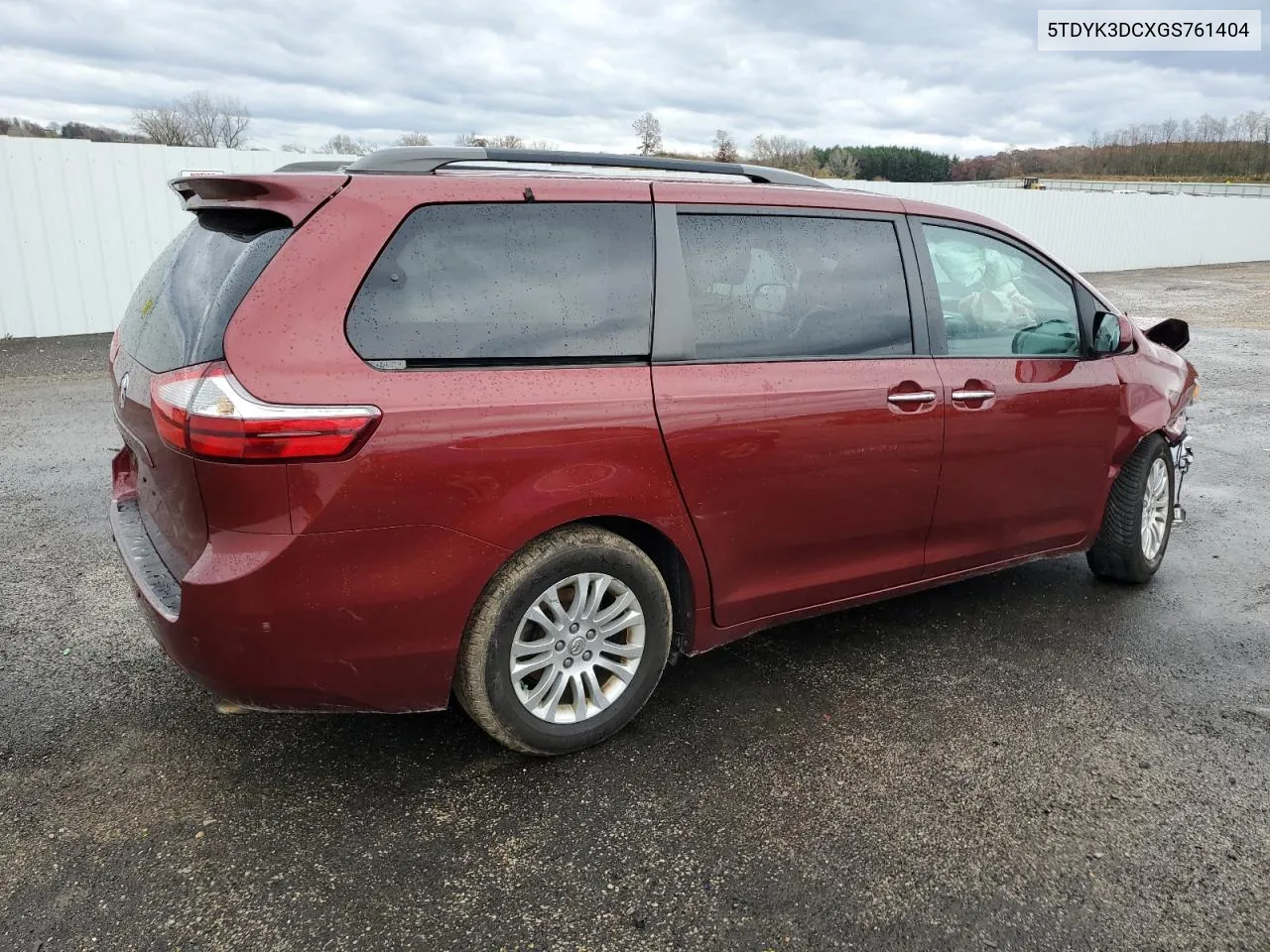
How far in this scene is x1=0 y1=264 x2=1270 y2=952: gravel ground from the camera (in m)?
2.27

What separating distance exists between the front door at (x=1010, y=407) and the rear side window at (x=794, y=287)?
0.23m

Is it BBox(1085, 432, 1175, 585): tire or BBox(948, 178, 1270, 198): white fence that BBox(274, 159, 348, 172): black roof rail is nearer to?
BBox(1085, 432, 1175, 585): tire

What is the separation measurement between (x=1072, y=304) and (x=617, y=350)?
7.70ft

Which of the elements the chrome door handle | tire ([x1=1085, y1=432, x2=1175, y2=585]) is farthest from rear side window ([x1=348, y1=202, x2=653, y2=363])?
tire ([x1=1085, y1=432, x2=1175, y2=585])

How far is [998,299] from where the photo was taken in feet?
12.6

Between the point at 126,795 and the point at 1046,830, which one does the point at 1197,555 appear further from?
the point at 126,795

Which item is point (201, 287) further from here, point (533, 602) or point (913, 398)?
point (913, 398)

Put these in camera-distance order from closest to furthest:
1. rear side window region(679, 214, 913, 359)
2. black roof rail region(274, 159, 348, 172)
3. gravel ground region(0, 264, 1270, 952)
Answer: gravel ground region(0, 264, 1270, 952)
black roof rail region(274, 159, 348, 172)
rear side window region(679, 214, 913, 359)

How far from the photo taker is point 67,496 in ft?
17.7

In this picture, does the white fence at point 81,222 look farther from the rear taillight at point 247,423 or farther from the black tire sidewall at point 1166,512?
the rear taillight at point 247,423

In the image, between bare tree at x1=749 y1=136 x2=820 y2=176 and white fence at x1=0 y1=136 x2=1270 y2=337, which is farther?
bare tree at x1=749 y1=136 x2=820 y2=176

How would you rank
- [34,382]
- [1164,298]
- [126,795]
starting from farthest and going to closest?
[1164,298] < [34,382] < [126,795]

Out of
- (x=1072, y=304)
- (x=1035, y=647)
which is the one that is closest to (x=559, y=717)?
(x=1035, y=647)

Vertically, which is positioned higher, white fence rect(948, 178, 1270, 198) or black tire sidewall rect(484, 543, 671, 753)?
white fence rect(948, 178, 1270, 198)
